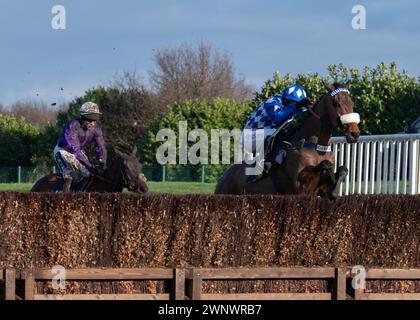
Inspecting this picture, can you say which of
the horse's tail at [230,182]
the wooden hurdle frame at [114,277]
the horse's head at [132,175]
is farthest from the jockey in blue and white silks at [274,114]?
the wooden hurdle frame at [114,277]

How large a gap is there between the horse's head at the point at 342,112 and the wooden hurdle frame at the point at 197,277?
7.45 feet

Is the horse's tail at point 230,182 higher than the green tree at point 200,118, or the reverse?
the green tree at point 200,118

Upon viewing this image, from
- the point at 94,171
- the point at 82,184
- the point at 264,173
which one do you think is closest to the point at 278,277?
the point at 264,173

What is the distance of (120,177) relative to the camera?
11633mm

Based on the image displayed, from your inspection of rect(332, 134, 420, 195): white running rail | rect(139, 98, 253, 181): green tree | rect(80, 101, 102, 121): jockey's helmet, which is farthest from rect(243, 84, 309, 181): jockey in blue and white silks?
rect(139, 98, 253, 181): green tree

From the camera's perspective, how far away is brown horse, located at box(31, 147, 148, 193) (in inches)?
449

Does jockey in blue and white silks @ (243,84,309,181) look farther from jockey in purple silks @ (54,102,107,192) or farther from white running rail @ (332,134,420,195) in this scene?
jockey in purple silks @ (54,102,107,192)

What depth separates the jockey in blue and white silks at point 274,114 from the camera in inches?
460

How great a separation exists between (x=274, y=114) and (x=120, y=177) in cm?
200

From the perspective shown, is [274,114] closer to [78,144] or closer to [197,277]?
[78,144]

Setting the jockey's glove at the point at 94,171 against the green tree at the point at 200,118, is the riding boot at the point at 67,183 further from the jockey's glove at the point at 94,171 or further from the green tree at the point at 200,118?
the green tree at the point at 200,118

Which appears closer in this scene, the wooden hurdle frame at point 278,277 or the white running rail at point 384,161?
the wooden hurdle frame at point 278,277
